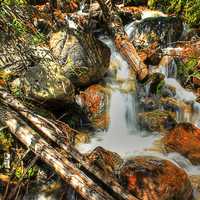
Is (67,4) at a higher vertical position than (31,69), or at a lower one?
higher

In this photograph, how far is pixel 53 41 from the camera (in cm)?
807

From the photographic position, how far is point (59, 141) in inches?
195

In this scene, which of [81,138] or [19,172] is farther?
[81,138]

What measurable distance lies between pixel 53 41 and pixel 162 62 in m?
3.01

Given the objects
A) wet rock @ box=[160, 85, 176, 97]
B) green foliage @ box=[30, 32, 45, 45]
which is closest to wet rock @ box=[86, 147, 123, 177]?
green foliage @ box=[30, 32, 45, 45]

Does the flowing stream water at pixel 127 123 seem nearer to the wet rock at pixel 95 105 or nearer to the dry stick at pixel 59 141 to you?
the wet rock at pixel 95 105

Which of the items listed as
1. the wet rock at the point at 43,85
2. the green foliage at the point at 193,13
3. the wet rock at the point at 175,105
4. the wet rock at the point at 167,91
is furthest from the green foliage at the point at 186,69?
the wet rock at the point at 43,85

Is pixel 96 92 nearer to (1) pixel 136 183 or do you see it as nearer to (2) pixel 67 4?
(1) pixel 136 183

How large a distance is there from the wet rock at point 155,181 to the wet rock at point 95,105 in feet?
6.73

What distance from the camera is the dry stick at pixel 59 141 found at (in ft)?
15.0

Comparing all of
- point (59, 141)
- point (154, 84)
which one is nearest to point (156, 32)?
point (154, 84)

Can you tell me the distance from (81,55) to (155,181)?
3510mm

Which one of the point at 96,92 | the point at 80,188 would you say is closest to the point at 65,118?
the point at 96,92

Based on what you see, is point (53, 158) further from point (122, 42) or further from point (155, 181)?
point (122, 42)
